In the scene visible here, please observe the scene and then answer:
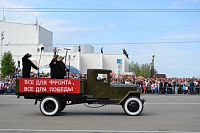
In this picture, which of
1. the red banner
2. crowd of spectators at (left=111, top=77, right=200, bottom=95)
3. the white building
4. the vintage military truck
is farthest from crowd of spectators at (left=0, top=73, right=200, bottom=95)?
the white building

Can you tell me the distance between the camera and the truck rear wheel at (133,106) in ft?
41.4

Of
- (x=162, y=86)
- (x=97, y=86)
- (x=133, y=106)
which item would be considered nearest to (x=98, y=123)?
(x=97, y=86)

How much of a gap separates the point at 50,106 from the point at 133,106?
340cm

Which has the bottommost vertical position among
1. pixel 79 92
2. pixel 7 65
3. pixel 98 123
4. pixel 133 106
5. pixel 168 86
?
pixel 98 123

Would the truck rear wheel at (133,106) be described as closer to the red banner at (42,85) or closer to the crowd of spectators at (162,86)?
the red banner at (42,85)

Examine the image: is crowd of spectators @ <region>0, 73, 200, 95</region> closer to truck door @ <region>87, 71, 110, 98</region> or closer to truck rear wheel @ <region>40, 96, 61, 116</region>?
truck door @ <region>87, 71, 110, 98</region>

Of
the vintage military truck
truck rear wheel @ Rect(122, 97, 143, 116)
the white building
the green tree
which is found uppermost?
the white building

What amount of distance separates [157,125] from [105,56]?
66.3 m

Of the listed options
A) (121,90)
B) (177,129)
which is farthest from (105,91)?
(177,129)

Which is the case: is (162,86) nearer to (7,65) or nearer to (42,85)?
(42,85)

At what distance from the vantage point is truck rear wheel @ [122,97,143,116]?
12633 millimetres

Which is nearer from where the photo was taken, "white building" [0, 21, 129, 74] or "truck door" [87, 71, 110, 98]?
"truck door" [87, 71, 110, 98]

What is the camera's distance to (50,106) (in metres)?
12.6

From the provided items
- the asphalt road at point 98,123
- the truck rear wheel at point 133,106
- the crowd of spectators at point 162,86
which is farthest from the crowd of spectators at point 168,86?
the asphalt road at point 98,123
